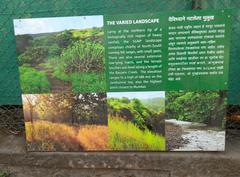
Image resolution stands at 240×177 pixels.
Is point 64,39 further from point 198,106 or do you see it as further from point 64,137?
point 198,106

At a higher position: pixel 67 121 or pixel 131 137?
pixel 67 121

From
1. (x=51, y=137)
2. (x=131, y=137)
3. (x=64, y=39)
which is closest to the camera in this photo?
(x=64, y=39)

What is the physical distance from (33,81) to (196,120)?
1584mm

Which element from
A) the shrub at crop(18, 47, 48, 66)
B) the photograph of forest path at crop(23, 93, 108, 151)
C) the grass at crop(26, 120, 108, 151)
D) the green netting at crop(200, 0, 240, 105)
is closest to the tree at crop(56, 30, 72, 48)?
the shrub at crop(18, 47, 48, 66)

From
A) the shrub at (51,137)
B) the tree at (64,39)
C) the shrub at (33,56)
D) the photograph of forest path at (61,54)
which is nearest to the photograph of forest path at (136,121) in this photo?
the photograph of forest path at (61,54)

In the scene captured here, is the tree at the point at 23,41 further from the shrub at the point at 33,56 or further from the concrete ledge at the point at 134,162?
the concrete ledge at the point at 134,162

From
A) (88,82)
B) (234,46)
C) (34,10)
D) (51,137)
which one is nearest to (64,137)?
(51,137)

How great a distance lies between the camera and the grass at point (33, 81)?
11.3ft

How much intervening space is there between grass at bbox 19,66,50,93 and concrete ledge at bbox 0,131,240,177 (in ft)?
2.16

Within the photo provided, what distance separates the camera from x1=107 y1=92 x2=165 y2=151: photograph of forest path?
11.0 feet

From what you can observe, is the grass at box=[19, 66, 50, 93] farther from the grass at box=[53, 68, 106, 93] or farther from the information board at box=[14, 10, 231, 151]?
the grass at box=[53, 68, 106, 93]

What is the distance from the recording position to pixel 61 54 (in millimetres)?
3371

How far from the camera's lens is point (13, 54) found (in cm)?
371

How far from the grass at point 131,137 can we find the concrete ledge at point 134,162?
0.28ft
